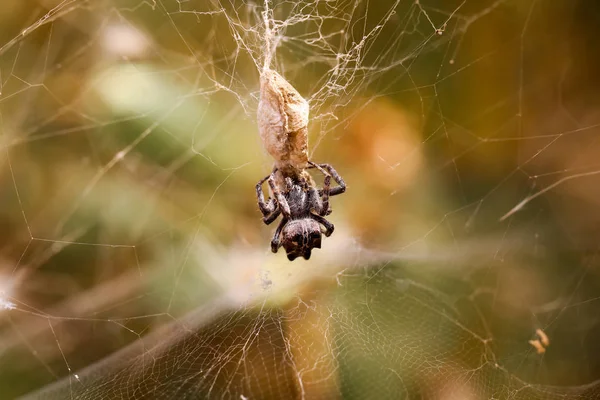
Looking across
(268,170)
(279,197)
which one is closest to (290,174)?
(279,197)

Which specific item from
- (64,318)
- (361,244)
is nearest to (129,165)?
(64,318)

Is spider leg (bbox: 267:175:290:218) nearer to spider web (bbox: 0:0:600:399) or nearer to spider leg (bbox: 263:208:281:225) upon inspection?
spider leg (bbox: 263:208:281:225)

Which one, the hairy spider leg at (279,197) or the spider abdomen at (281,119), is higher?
the spider abdomen at (281,119)

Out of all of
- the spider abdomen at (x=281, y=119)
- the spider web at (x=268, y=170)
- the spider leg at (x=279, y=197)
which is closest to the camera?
the spider abdomen at (x=281, y=119)

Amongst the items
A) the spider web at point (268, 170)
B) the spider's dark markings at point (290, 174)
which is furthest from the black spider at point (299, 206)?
the spider web at point (268, 170)

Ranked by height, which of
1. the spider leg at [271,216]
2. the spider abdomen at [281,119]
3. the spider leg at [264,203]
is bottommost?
the spider leg at [271,216]

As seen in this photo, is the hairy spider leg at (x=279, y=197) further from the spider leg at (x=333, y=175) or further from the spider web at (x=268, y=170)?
the spider web at (x=268, y=170)

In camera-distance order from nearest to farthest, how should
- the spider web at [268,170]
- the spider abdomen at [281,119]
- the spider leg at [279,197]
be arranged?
the spider abdomen at [281,119] < the spider leg at [279,197] < the spider web at [268,170]
